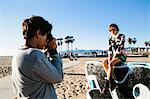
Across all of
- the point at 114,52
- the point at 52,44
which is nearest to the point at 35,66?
the point at 52,44

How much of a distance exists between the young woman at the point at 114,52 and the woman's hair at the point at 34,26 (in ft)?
9.66

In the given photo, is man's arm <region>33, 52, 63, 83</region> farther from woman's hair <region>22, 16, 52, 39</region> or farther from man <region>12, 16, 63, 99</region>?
woman's hair <region>22, 16, 52, 39</region>

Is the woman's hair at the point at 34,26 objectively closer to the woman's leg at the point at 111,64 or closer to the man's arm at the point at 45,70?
the man's arm at the point at 45,70

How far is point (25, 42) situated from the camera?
2.51 metres

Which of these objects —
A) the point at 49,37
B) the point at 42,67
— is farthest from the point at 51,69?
the point at 49,37

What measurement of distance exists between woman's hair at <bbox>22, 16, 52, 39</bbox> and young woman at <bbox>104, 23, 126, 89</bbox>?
294cm

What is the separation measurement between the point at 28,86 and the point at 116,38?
126 inches

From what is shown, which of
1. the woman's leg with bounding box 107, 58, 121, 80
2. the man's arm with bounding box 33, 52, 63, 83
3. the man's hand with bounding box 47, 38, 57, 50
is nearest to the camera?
the man's arm with bounding box 33, 52, 63, 83

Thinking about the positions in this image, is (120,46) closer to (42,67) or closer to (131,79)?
(131,79)

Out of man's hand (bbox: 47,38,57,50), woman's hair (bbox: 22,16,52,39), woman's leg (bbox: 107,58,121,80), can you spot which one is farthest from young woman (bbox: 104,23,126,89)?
woman's hair (bbox: 22,16,52,39)

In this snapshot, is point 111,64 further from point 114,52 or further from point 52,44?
point 52,44

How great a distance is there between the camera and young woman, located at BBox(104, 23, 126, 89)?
5.40 meters

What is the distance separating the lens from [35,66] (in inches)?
95.1

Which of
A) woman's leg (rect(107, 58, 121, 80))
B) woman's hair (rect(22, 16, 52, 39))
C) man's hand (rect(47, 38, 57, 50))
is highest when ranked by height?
woman's hair (rect(22, 16, 52, 39))
